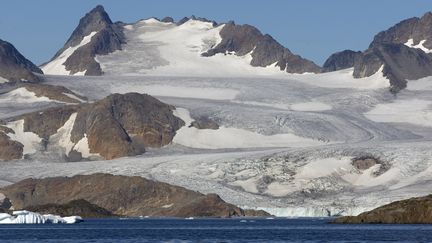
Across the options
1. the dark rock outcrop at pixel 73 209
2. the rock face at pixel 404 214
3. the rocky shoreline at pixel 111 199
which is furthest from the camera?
the rocky shoreline at pixel 111 199

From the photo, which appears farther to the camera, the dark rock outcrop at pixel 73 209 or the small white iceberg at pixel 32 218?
the dark rock outcrop at pixel 73 209

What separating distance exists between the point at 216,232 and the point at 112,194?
2305 inches

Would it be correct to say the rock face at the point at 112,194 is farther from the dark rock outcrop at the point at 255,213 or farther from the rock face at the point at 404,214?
the rock face at the point at 404,214

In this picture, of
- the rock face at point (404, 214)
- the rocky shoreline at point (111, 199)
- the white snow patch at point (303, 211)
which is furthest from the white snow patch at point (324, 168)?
the rock face at point (404, 214)

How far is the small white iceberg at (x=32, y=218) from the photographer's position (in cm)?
15988

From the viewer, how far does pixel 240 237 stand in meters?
123

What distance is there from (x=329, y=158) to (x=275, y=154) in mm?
6970

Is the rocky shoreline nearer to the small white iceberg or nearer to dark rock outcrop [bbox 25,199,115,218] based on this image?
dark rock outcrop [bbox 25,199,115,218]

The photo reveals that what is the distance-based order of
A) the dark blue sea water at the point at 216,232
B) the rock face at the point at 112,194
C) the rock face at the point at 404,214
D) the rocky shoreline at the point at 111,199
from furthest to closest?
the rock face at the point at 112,194, the rocky shoreline at the point at 111,199, the rock face at the point at 404,214, the dark blue sea water at the point at 216,232

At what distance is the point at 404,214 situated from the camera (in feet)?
459

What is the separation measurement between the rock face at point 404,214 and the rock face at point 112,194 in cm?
3339

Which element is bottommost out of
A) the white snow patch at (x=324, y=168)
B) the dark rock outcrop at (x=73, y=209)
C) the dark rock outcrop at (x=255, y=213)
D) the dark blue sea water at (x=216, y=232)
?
the dark rock outcrop at (x=255, y=213)

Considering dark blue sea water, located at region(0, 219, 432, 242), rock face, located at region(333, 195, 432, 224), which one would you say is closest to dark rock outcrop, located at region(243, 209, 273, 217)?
dark blue sea water, located at region(0, 219, 432, 242)

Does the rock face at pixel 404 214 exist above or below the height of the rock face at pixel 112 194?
above
